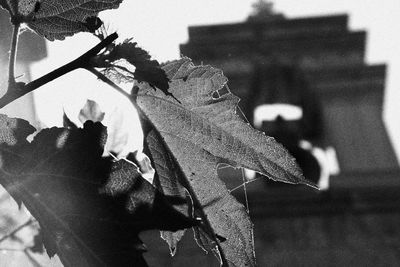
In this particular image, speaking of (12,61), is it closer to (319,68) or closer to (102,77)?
(102,77)

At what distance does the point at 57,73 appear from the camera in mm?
286

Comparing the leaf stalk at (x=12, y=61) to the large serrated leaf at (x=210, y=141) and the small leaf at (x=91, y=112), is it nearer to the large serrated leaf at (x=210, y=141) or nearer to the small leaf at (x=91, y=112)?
the large serrated leaf at (x=210, y=141)

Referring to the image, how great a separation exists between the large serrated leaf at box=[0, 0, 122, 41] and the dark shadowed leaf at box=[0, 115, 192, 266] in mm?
69

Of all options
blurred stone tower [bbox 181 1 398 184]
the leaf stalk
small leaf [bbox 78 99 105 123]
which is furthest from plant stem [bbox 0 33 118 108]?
blurred stone tower [bbox 181 1 398 184]

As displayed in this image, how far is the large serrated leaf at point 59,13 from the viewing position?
32 centimetres

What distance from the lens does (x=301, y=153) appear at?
4.16 metres

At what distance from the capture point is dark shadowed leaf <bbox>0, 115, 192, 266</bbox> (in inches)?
10.5

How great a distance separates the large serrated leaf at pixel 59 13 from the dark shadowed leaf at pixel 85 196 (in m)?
0.07

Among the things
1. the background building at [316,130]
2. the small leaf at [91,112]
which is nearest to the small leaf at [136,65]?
the small leaf at [91,112]

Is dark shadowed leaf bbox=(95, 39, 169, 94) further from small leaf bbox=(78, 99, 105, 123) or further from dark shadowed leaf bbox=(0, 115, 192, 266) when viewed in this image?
small leaf bbox=(78, 99, 105, 123)

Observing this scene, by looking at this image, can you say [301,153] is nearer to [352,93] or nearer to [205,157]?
[352,93]

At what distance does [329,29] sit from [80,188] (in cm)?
632

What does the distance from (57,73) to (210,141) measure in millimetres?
111

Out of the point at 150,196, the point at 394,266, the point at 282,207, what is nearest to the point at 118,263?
the point at 150,196
